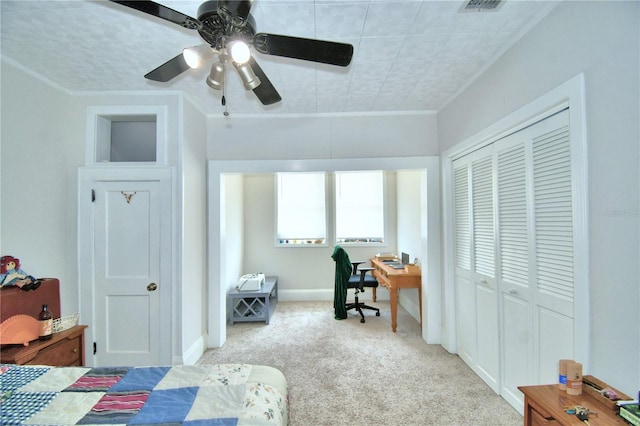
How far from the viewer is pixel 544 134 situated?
5.89ft

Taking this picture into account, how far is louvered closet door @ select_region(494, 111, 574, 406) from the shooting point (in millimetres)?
1666

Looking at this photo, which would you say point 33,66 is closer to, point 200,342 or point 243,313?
point 200,342

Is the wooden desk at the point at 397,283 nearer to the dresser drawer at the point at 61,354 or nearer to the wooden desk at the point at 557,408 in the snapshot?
the wooden desk at the point at 557,408

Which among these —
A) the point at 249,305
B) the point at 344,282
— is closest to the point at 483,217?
the point at 344,282

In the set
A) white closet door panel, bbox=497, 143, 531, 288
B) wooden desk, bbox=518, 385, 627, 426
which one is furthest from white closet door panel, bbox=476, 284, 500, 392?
wooden desk, bbox=518, 385, 627, 426

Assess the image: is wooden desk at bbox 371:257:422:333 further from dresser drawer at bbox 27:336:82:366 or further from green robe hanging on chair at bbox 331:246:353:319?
dresser drawer at bbox 27:336:82:366

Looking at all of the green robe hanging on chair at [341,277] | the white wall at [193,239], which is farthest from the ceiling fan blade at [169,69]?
the green robe hanging on chair at [341,277]

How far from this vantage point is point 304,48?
1.29m

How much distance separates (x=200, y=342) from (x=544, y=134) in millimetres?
3539

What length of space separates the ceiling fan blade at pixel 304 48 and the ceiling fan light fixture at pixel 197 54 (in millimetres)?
245

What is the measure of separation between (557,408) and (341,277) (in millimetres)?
2971

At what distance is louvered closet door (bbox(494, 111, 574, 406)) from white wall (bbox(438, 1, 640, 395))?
0.67 feet

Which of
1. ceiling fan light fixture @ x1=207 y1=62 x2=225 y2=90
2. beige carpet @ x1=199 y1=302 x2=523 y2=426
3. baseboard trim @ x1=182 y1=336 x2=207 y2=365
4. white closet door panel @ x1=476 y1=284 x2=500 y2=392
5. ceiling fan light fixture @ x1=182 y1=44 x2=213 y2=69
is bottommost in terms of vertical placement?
beige carpet @ x1=199 y1=302 x2=523 y2=426

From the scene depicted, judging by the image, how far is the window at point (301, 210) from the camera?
5.20 meters
